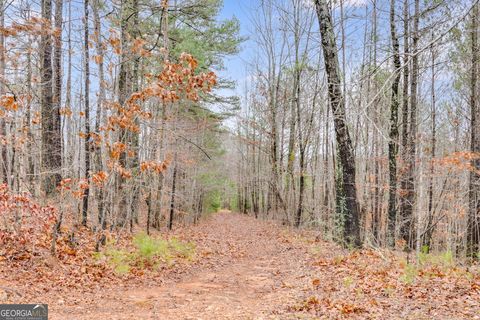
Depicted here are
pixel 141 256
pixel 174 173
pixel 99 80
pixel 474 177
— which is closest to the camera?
pixel 141 256

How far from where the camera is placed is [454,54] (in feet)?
44.5

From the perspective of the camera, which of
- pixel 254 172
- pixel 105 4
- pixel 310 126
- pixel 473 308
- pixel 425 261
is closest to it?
pixel 473 308

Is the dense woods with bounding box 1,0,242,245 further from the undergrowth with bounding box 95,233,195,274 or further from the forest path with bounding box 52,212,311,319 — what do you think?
the forest path with bounding box 52,212,311,319

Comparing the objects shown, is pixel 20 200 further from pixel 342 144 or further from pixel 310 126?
pixel 310 126

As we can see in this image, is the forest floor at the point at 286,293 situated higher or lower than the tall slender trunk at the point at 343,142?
lower

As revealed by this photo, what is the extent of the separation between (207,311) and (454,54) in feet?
44.8

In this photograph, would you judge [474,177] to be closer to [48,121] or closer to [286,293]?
[286,293]

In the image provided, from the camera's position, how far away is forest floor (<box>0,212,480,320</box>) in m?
4.95

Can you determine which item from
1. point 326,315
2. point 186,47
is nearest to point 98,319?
point 326,315

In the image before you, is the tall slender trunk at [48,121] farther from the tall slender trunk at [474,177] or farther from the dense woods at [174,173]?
the tall slender trunk at [474,177]

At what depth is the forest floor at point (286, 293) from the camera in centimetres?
495

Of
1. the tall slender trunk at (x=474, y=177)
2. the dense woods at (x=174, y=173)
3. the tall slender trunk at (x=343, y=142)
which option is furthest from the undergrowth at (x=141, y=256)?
the tall slender trunk at (x=474, y=177)

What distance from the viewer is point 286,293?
20.6ft

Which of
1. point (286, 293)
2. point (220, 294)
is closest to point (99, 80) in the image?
point (220, 294)
